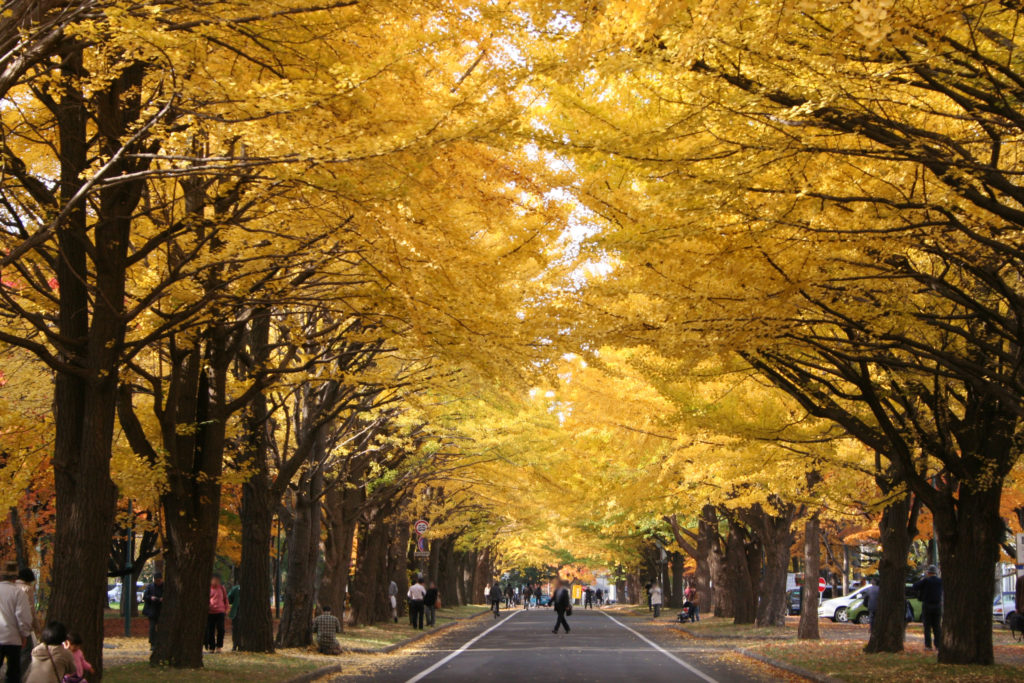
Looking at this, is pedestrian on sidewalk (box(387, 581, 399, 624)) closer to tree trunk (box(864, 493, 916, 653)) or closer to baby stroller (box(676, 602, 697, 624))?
baby stroller (box(676, 602, 697, 624))

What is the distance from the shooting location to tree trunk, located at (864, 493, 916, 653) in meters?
18.9

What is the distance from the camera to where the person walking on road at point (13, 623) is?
10.7 metres

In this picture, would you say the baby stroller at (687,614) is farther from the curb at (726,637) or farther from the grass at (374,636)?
the grass at (374,636)

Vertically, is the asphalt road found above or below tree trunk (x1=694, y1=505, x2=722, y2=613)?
below

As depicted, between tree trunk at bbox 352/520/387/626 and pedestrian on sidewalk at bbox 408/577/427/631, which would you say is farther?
pedestrian on sidewalk at bbox 408/577/427/631

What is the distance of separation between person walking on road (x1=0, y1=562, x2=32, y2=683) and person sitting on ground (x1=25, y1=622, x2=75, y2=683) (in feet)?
6.76

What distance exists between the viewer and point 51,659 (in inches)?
337

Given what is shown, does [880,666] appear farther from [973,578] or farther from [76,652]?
[76,652]

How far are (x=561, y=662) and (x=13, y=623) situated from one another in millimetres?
11677

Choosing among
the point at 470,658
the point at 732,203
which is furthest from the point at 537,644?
the point at 732,203

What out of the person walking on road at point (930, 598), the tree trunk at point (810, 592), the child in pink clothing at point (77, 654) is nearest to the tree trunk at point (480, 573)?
the tree trunk at point (810, 592)

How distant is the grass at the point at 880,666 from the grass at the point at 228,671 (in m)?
7.93

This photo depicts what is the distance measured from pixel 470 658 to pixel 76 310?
12603mm

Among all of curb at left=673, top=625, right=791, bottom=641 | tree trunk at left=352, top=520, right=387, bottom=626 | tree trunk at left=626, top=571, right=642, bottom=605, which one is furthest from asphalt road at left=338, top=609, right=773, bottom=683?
tree trunk at left=626, top=571, right=642, bottom=605
